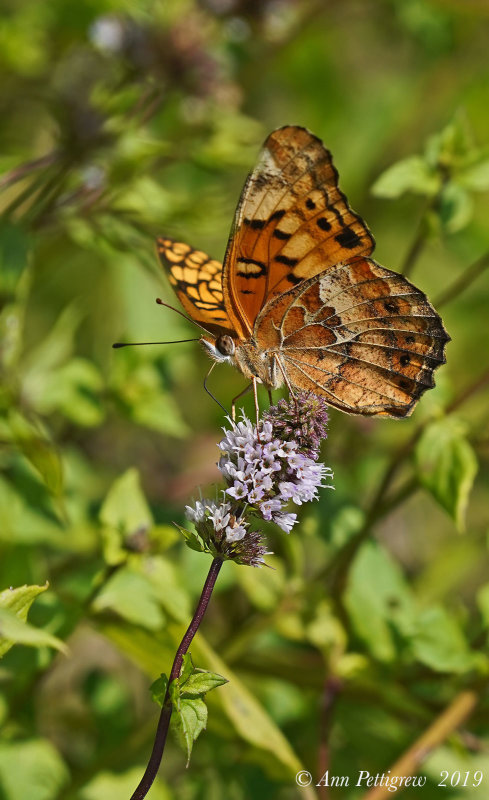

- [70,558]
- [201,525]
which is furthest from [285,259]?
[70,558]

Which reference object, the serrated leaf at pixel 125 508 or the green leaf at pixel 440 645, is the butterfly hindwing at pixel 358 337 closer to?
the serrated leaf at pixel 125 508

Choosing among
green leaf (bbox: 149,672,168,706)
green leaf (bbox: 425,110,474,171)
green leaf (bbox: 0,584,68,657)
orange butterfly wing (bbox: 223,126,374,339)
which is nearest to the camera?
green leaf (bbox: 0,584,68,657)

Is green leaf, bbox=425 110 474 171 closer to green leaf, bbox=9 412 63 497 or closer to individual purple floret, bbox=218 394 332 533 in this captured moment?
individual purple floret, bbox=218 394 332 533

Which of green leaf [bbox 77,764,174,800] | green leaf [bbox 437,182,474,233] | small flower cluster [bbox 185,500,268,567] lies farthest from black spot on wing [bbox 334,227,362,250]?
green leaf [bbox 77,764,174,800]

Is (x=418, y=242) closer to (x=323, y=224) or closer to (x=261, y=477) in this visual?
(x=323, y=224)

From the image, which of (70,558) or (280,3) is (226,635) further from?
(280,3)

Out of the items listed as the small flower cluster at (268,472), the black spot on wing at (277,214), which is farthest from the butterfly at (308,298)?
the small flower cluster at (268,472)

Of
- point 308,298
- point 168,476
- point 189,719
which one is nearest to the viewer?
point 189,719

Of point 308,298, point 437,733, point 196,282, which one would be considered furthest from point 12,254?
point 437,733
